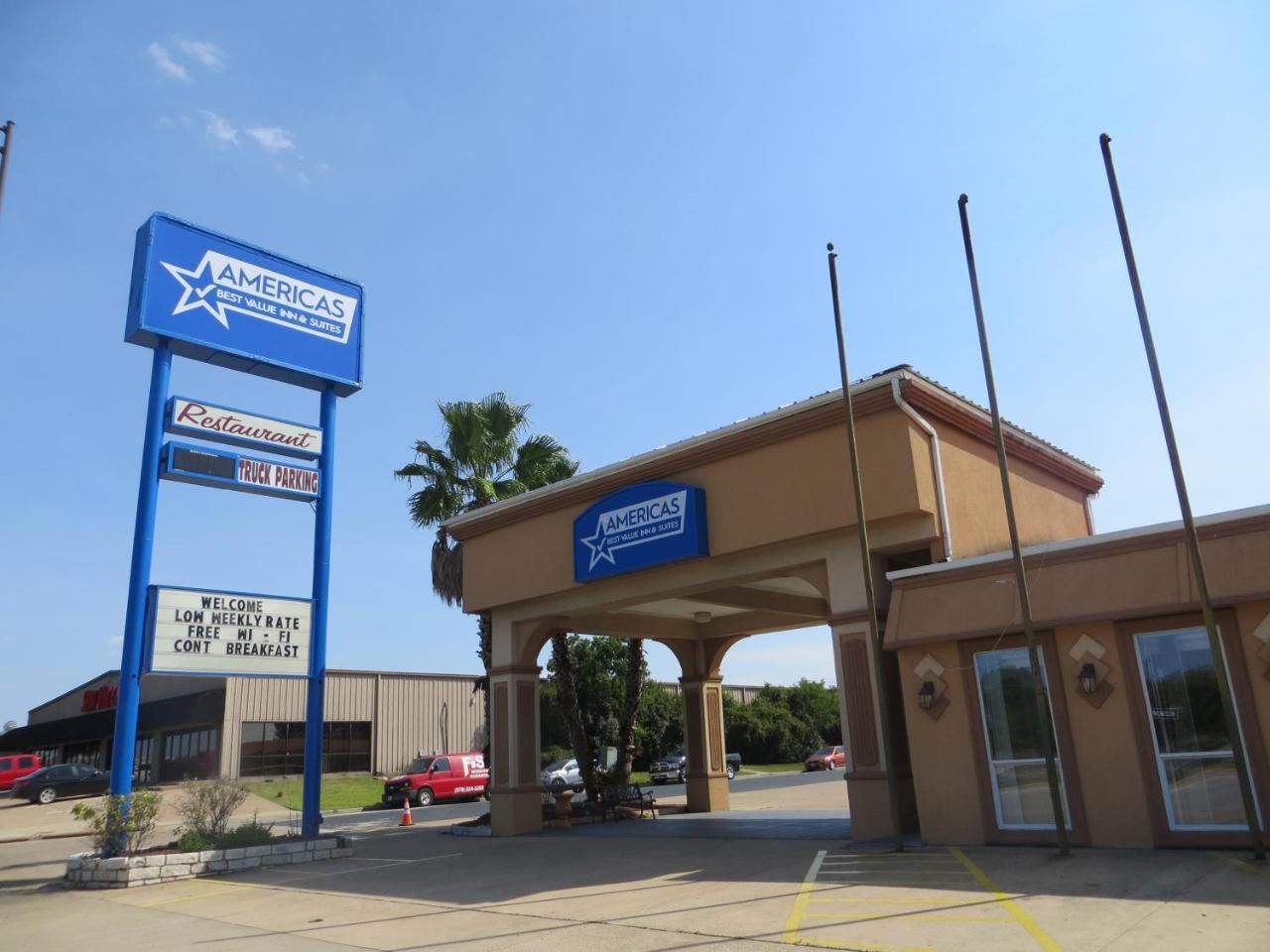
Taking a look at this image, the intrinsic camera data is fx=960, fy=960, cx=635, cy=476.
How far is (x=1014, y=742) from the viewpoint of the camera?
41.5ft

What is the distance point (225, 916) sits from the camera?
38.5 feet

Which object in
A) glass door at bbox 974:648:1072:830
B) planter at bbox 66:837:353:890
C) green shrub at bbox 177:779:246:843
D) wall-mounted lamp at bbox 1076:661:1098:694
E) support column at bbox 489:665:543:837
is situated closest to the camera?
wall-mounted lamp at bbox 1076:661:1098:694

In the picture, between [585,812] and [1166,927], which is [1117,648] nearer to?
[1166,927]

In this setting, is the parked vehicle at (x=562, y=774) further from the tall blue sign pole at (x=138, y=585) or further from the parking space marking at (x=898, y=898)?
the parking space marking at (x=898, y=898)

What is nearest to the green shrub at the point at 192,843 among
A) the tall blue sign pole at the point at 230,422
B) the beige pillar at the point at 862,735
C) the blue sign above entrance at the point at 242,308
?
the tall blue sign pole at the point at 230,422

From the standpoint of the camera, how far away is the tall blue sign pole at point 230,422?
16.5 metres

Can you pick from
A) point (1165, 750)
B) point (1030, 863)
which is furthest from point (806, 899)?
point (1165, 750)

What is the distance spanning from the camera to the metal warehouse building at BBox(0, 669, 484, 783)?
42.1 metres

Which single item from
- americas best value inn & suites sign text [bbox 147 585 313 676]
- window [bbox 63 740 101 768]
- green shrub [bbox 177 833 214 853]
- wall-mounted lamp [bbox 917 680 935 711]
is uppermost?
americas best value inn & suites sign text [bbox 147 585 313 676]

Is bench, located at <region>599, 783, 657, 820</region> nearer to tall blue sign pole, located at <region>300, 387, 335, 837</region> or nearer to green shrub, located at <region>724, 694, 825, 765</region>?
tall blue sign pole, located at <region>300, 387, 335, 837</region>

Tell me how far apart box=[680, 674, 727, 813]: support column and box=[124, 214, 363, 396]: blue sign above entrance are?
11365 mm

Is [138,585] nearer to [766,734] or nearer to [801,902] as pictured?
[801,902]

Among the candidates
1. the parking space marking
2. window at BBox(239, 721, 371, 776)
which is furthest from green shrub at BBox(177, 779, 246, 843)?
window at BBox(239, 721, 371, 776)

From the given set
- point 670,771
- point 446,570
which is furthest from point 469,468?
point 670,771
